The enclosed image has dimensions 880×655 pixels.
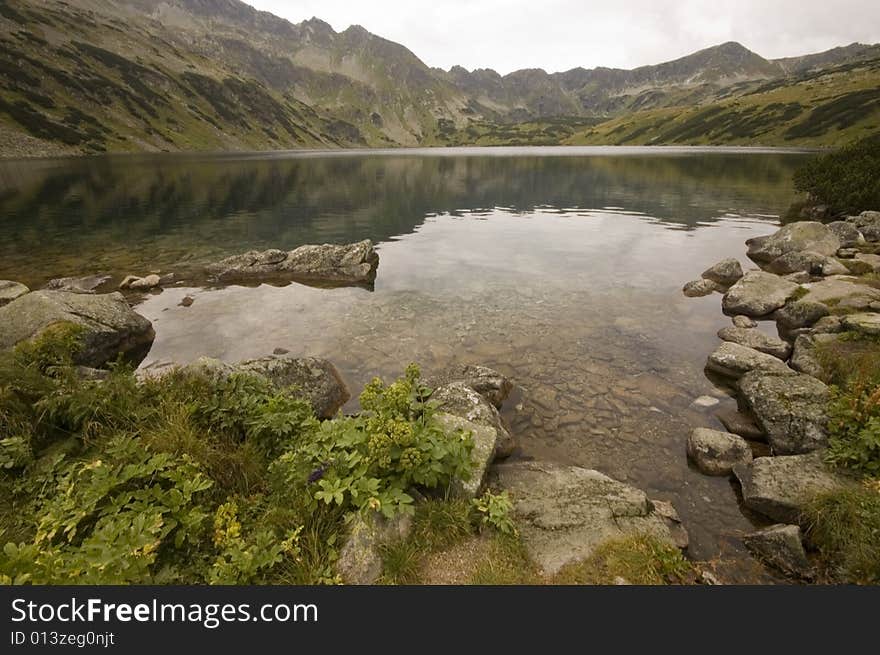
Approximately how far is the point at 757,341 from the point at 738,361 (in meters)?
2.41

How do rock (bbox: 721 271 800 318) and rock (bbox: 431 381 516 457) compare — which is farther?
rock (bbox: 721 271 800 318)

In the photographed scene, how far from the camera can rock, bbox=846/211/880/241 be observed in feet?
87.6

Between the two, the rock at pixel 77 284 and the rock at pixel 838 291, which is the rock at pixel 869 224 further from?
the rock at pixel 77 284

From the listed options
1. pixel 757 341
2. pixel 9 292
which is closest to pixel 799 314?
pixel 757 341

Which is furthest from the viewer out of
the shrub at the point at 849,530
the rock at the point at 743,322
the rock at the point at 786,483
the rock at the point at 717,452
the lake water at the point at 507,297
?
the rock at the point at 743,322

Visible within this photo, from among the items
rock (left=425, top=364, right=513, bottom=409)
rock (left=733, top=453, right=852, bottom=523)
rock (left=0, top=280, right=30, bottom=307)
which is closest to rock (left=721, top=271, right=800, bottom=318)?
rock (left=733, top=453, right=852, bottom=523)

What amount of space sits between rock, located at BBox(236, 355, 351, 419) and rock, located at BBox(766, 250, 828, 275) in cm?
2505

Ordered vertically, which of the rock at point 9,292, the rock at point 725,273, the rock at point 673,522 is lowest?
the rock at point 673,522

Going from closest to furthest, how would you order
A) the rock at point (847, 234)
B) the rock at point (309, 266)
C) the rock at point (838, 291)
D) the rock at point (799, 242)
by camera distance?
the rock at point (838, 291) → the rock at point (309, 266) → the rock at point (799, 242) → the rock at point (847, 234)

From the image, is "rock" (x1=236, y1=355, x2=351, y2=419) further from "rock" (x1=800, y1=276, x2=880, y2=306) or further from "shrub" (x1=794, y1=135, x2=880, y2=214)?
"shrub" (x1=794, y1=135, x2=880, y2=214)

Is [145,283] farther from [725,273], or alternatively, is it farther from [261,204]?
[261,204]

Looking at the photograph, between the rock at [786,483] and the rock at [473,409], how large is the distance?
463cm

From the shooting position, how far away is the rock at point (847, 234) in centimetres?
2531

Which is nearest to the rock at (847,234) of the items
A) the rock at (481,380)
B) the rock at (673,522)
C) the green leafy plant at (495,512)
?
the rock at (481,380)
